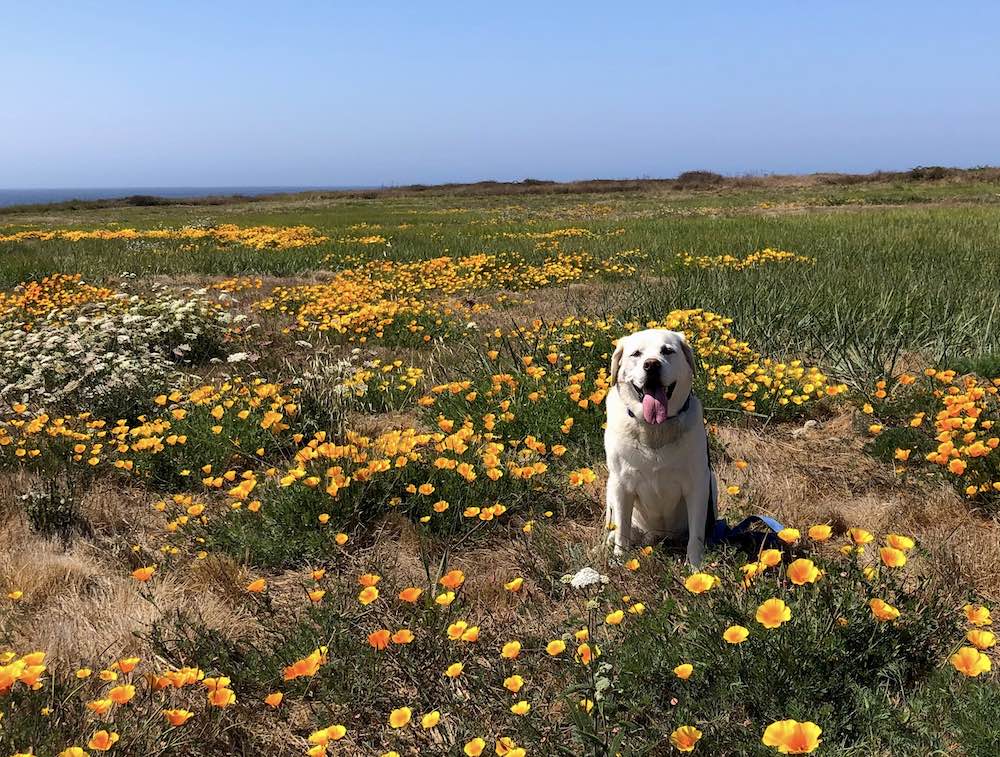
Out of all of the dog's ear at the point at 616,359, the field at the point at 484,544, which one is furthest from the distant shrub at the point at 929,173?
the dog's ear at the point at 616,359

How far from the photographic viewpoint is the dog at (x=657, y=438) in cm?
281

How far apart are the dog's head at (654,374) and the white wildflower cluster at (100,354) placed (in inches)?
166

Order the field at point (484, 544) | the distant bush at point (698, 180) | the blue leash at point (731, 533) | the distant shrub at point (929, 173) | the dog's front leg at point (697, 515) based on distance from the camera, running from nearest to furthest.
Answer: the field at point (484, 544)
the dog's front leg at point (697, 515)
the blue leash at point (731, 533)
the distant shrub at point (929, 173)
the distant bush at point (698, 180)

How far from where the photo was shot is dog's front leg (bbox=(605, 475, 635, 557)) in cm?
300

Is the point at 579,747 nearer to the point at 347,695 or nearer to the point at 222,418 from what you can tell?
the point at 347,695

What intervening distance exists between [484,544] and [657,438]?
1.18 metres

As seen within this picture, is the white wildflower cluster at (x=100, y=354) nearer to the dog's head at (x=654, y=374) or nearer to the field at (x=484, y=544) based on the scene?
the field at (x=484, y=544)

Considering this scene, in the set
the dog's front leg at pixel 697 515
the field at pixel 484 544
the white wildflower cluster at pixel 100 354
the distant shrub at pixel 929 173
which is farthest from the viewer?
the distant shrub at pixel 929 173

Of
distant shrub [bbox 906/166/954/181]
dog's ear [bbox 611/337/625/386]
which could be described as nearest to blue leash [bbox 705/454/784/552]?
dog's ear [bbox 611/337/625/386]

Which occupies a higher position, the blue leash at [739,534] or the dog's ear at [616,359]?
the dog's ear at [616,359]

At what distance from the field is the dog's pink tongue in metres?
0.63

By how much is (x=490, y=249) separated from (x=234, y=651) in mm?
12207

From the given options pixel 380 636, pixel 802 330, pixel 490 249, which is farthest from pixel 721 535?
pixel 490 249

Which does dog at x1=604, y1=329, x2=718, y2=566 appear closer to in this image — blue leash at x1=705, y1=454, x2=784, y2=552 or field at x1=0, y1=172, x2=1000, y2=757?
blue leash at x1=705, y1=454, x2=784, y2=552
